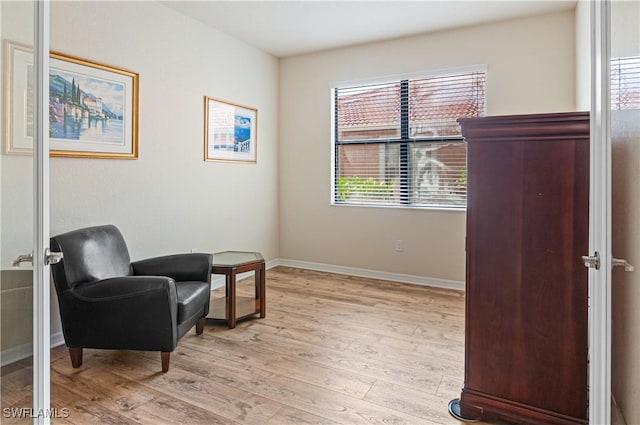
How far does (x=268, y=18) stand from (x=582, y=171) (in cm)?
316

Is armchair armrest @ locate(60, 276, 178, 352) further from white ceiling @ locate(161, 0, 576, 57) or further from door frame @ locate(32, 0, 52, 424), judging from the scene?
white ceiling @ locate(161, 0, 576, 57)

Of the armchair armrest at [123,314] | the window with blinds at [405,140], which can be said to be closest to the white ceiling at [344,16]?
the window with blinds at [405,140]

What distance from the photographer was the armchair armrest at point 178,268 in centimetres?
285

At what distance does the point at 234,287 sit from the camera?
2.99 meters

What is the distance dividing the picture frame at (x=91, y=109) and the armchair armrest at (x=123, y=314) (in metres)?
1.10

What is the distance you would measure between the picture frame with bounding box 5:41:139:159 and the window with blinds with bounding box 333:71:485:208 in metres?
2.42

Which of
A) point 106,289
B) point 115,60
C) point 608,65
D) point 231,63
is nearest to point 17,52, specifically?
point 106,289

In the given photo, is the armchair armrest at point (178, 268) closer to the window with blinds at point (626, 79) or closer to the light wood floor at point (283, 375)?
the light wood floor at point (283, 375)

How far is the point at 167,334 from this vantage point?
2.25 m

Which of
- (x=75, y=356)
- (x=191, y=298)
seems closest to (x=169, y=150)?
(x=191, y=298)

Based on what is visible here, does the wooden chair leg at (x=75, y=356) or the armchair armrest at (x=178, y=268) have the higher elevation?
the armchair armrest at (x=178, y=268)

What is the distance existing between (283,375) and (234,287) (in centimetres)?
93

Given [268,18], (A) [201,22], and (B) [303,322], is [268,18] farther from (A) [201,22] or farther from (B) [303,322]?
(B) [303,322]

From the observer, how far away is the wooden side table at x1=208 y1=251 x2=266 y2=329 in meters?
2.98
